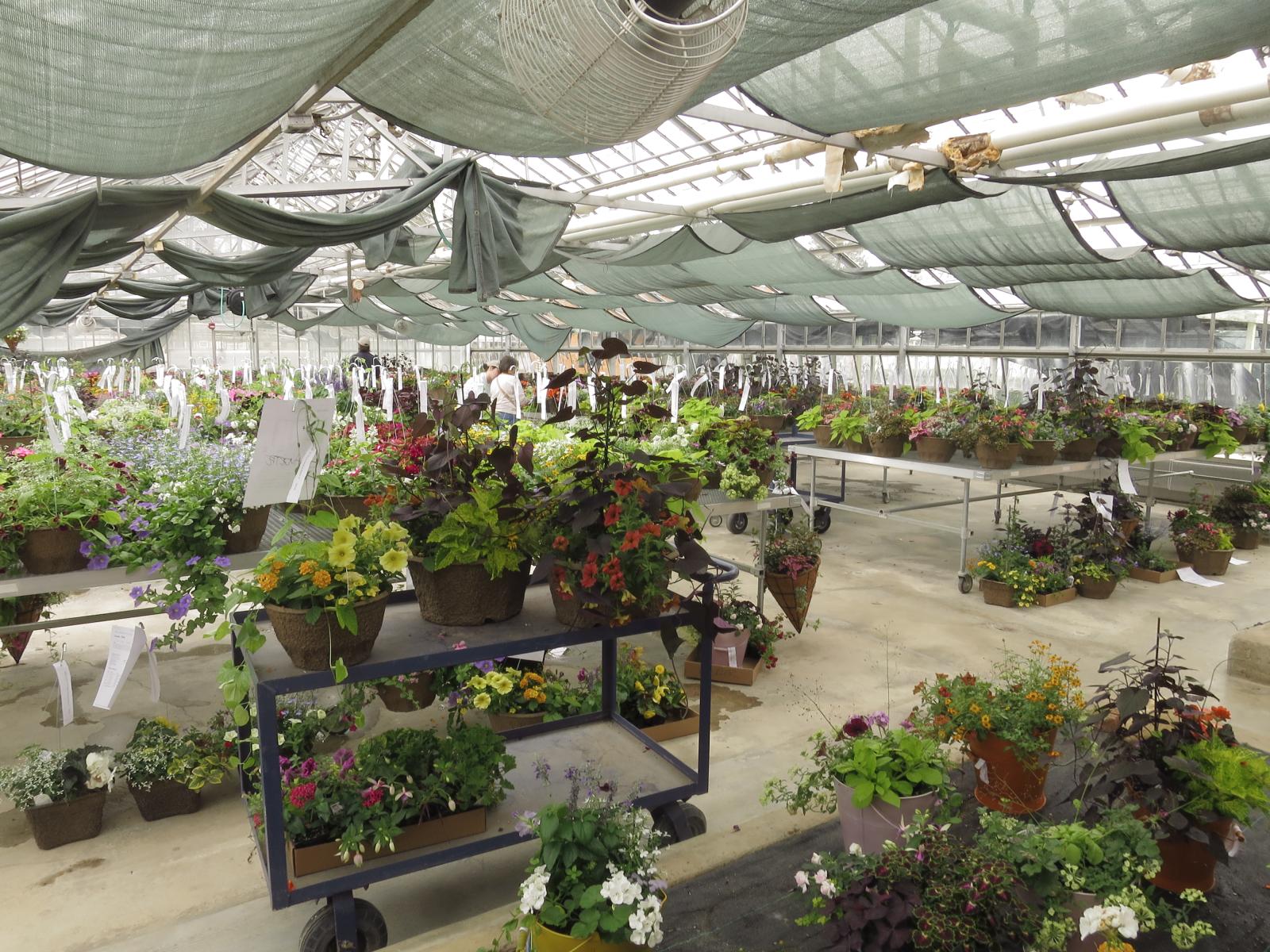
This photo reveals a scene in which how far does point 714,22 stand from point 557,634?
152cm

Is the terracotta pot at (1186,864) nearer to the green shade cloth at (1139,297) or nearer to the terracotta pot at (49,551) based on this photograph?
the terracotta pot at (49,551)

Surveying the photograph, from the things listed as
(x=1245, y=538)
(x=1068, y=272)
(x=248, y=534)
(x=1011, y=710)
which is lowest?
(x=1245, y=538)

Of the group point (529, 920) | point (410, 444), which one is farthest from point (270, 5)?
point (529, 920)

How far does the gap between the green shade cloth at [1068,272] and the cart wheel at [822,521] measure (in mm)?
2437

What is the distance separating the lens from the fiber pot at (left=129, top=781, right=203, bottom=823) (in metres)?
2.93

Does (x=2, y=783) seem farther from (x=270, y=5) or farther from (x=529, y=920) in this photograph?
(x=270, y=5)

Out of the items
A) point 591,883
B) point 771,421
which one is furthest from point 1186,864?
point 771,421

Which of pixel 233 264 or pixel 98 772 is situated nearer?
pixel 98 772

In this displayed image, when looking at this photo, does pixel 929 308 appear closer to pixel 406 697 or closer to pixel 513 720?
pixel 513 720

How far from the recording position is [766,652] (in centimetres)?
426

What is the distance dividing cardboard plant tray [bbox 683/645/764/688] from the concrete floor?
0.08m

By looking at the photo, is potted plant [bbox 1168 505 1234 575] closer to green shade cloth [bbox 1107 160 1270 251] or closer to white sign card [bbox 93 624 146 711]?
green shade cloth [bbox 1107 160 1270 251]

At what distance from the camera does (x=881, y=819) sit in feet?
7.71

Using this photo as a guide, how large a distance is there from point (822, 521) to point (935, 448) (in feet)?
6.69
